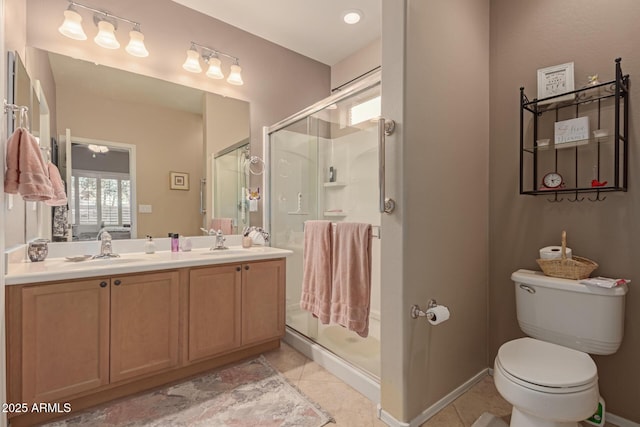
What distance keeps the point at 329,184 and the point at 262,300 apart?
1072 mm

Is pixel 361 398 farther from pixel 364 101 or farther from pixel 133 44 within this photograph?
pixel 133 44

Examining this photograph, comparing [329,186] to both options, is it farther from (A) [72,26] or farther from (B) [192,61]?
(A) [72,26]

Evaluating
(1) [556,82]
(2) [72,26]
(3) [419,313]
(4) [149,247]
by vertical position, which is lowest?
(3) [419,313]

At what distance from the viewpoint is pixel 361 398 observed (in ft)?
5.86

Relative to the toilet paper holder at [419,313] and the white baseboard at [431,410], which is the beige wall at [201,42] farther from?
the white baseboard at [431,410]

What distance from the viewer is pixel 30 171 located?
4.60 feet

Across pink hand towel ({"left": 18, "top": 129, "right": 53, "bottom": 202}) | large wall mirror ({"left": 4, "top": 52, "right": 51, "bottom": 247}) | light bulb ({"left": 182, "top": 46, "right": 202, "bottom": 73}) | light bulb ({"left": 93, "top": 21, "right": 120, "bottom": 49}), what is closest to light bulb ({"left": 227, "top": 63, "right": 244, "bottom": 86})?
light bulb ({"left": 182, "top": 46, "right": 202, "bottom": 73})

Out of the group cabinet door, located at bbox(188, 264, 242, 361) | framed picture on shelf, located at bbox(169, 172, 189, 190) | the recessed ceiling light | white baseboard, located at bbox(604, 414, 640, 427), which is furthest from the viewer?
the recessed ceiling light

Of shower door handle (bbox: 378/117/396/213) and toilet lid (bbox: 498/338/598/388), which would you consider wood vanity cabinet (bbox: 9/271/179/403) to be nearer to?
shower door handle (bbox: 378/117/396/213)

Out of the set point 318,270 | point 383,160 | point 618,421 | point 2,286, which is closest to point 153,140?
point 2,286

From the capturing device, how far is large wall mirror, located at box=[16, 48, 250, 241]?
6.70ft

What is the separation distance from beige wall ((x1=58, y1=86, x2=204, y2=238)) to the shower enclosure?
700 mm

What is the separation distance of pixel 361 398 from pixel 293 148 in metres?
2.03

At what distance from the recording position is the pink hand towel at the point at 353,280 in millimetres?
1793
